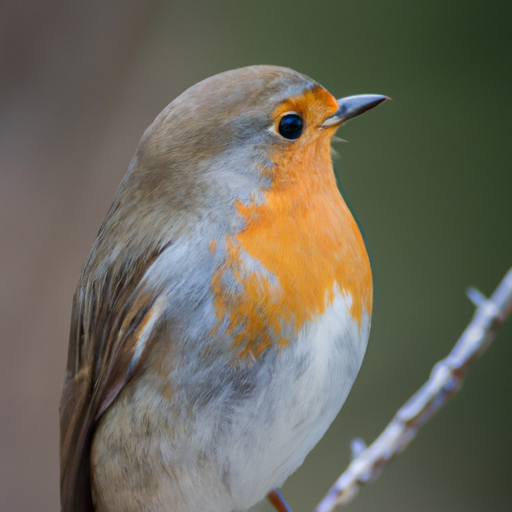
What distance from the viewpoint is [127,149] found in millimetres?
689

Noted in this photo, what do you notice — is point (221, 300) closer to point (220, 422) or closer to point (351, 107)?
point (220, 422)

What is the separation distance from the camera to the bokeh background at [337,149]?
0.67 m

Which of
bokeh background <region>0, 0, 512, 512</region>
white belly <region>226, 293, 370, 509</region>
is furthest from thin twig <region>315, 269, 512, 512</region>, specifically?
bokeh background <region>0, 0, 512, 512</region>

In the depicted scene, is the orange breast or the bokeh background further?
the bokeh background

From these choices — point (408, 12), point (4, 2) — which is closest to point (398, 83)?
point (408, 12)

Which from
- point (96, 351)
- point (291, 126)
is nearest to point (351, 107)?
point (291, 126)

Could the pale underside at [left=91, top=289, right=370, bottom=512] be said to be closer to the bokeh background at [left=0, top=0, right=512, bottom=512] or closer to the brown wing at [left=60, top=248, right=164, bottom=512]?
the brown wing at [left=60, top=248, right=164, bottom=512]

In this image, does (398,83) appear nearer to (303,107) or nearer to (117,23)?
(303,107)

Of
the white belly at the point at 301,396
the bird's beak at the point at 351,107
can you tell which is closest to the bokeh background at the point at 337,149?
the bird's beak at the point at 351,107

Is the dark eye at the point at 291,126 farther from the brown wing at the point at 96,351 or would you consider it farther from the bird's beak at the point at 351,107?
the brown wing at the point at 96,351

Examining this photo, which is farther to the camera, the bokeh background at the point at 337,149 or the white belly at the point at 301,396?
the bokeh background at the point at 337,149

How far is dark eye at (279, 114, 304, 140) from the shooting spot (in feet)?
1.79

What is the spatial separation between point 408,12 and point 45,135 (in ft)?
1.52

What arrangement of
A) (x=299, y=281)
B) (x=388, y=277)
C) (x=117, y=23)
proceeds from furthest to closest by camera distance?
(x=388, y=277) → (x=117, y=23) → (x=299, y=281)
